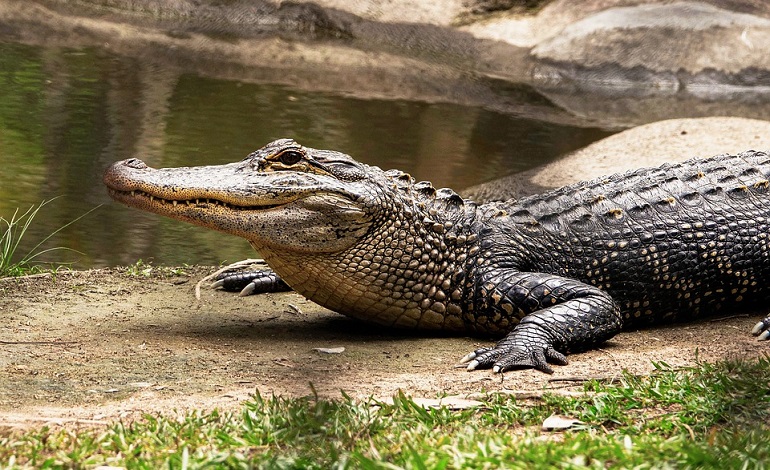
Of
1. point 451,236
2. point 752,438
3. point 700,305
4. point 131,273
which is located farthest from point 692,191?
point 131,273

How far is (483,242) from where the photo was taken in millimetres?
5512

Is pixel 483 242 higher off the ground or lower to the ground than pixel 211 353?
higher

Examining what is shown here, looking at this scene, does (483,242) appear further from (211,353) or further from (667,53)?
(667,53)

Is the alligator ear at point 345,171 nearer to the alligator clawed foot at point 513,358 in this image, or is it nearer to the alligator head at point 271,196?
the alligator head at point 271,196

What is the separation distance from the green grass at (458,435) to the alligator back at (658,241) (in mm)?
1396

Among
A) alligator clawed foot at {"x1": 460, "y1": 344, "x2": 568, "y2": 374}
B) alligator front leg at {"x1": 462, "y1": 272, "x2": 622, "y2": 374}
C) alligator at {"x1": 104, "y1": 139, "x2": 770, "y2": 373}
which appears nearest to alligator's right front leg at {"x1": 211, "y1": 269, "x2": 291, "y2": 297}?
alligator at {"x1": 104, "y1": 139, "x2": 770, "y2": 373}

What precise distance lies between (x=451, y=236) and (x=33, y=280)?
275cm

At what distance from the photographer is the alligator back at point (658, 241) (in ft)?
18.1

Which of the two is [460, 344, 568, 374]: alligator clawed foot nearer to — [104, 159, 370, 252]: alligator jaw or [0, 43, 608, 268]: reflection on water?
[104, 159, 370, 252]: alligator jaw

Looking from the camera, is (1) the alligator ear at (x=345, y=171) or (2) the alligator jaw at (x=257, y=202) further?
(1) the alligator ear at (x=345, y=171)

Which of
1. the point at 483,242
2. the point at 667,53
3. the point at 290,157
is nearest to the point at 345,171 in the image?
the point at 290,157

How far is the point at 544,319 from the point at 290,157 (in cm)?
159

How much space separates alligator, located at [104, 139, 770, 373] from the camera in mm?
5199

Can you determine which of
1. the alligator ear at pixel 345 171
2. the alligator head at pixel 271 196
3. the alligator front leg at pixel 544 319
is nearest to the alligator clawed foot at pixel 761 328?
the alligator front leg at pixel 544 319
